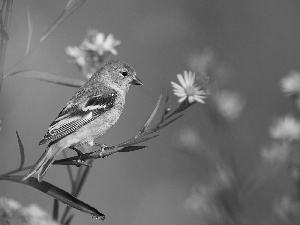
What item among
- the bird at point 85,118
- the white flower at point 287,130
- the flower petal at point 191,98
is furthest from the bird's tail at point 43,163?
the white flower at point 287,130

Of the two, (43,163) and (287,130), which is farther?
(287,130)

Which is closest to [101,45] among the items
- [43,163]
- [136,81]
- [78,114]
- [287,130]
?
[78,114]

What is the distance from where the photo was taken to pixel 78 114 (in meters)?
1.43

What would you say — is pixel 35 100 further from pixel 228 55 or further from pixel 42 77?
pixel 42 77

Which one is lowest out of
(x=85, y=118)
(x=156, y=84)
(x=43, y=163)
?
(x=43, y=163)

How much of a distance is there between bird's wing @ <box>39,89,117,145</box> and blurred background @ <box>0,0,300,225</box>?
2.28ft

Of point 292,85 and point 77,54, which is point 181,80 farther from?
point 292,85

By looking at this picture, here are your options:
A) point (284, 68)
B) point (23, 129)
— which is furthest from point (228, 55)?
point (23, 129)

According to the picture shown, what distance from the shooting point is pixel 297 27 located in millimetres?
3523

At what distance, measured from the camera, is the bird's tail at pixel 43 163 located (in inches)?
40.0

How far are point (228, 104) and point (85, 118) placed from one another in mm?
570

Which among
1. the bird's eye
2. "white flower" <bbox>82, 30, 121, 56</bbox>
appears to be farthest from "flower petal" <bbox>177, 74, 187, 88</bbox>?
the bird's eye

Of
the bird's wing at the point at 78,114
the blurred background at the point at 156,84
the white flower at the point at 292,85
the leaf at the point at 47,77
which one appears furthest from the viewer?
the blurred background at the point at 156,84

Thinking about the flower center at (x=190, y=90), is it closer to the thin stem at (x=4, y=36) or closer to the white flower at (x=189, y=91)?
the white flower at (x=189, y=91)
